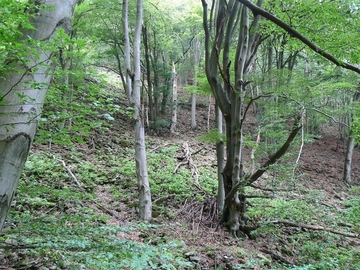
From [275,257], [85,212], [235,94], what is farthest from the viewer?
[235,94]

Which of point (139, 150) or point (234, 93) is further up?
point (234, 93)

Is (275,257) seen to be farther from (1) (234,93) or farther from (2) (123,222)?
(1) (234,93)

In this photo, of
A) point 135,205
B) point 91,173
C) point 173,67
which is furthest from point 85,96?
point 173,67

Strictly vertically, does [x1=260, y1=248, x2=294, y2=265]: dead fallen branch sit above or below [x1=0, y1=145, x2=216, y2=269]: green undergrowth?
below

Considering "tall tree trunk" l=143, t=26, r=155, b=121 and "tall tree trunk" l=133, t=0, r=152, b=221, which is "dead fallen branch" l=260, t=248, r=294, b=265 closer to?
"tall tree trunk" l=133, t=0, r=152, b=221

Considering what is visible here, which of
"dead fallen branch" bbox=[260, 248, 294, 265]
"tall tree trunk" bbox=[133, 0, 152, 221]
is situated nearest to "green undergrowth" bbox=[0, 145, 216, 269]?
"tall tree trunk" bbox=[133, 0, 152, 221]

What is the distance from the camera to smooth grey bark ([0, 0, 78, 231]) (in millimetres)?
1330

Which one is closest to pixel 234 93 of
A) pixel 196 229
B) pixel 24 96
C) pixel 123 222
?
pixel 196 229

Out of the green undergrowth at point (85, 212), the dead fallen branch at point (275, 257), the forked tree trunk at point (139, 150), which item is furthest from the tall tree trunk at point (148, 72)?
the dead fallen branch at point (275, 257)

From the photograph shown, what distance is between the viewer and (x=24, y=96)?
143 cm

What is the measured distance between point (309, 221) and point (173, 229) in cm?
331

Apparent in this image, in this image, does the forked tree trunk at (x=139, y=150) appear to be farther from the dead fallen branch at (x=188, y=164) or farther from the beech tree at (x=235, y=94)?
the dead fallen branch at (x=188, y=164)

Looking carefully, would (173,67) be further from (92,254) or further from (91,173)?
(92,254)

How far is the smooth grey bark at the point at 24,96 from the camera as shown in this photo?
4.36 ft
